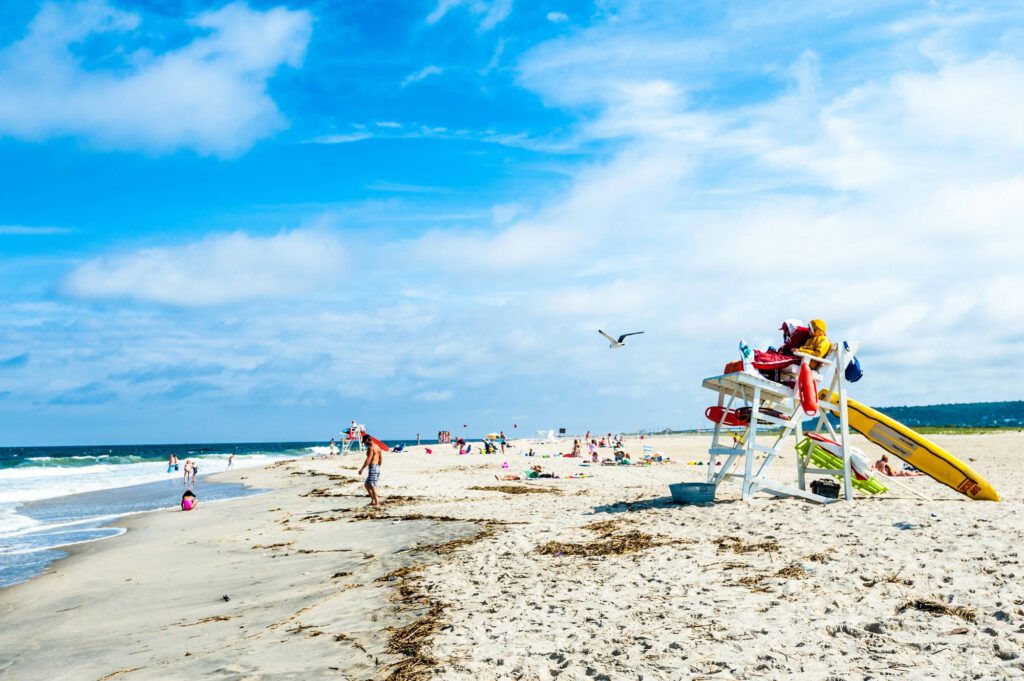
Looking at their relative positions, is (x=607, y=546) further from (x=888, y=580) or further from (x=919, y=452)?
(x=919, y=452)

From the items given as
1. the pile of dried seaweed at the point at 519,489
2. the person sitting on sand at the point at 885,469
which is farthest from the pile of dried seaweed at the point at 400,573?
the person sitting on sand at the point at 885,469

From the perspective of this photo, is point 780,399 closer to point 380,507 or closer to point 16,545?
point 380,507

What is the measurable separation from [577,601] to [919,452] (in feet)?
28.3

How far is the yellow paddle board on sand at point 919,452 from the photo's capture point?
38.9 feet

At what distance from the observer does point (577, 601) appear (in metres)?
6.75

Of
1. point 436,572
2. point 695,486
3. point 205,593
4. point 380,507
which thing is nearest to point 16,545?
point 380,507

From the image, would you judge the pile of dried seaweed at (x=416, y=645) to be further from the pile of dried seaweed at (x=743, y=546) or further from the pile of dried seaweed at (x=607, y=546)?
the pile of dried seaweed at (x=743, y=546)

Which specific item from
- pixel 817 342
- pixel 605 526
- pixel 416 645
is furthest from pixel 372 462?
pixel 416 645

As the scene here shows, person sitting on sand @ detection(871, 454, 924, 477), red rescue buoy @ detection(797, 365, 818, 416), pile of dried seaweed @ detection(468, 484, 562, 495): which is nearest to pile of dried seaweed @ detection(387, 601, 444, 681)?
red rescue buoy @ detection(797, 365, 818, 416)

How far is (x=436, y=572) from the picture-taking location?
854 cm

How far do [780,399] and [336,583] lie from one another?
7.72 meters

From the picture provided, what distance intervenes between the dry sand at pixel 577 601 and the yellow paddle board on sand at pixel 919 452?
188 cm

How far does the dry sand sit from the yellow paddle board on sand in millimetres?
1885

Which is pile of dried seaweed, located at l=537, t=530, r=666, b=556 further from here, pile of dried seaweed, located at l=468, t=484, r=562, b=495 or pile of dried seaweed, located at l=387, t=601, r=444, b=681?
pile of dried seaweed, located at l=468, t=484, r=562, b=495
